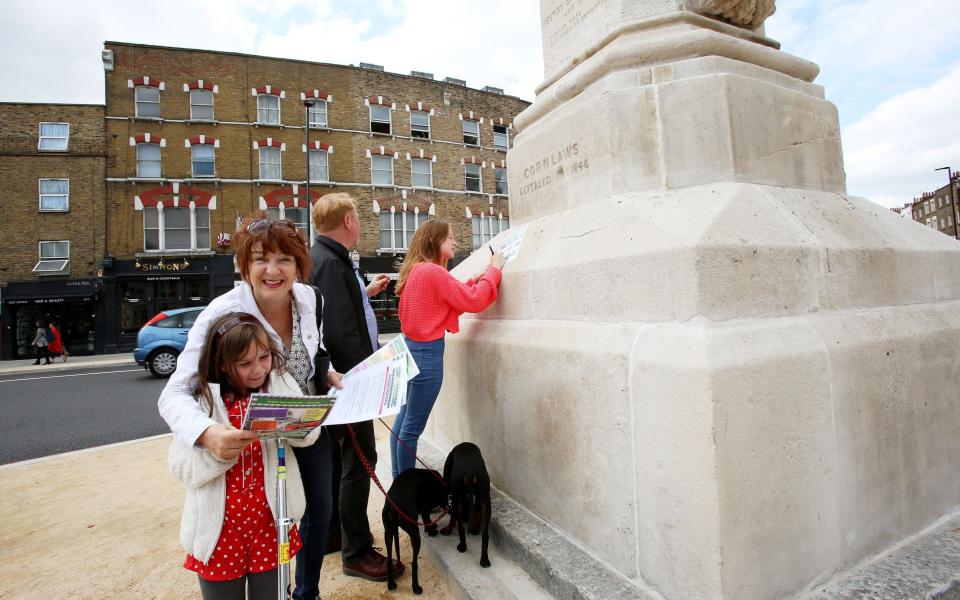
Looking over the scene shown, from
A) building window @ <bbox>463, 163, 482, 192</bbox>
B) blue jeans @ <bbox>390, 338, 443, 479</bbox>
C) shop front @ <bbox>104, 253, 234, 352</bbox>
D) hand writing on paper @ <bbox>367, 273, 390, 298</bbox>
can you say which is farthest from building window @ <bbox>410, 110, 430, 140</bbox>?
blue jeans @ <bbox>390, 338, 443, 479</bbox>

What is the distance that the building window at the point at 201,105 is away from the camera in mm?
20172

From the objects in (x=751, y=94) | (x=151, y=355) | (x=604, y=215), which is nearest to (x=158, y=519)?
(x=604, y=215)

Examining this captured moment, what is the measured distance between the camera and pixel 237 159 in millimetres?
20453

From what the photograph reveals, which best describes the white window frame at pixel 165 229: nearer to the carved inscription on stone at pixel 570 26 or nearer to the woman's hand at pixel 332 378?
the carved inscription on stone at pixel 570 26

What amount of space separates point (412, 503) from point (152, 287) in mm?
21959

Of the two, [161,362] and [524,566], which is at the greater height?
[161,362]

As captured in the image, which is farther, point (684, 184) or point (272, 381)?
point (684, 184)

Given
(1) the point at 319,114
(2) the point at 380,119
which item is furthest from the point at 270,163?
(2) the point at 380,119

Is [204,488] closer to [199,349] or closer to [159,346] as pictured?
[199,349]

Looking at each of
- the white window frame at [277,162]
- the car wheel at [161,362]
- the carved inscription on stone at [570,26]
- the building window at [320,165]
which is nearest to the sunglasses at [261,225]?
the carved inscription on stone at [570,26]

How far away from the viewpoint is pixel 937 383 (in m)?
2.06

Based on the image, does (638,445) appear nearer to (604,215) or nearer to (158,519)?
(604,215)

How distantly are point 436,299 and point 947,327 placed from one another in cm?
239

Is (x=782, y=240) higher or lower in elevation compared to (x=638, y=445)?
higher
